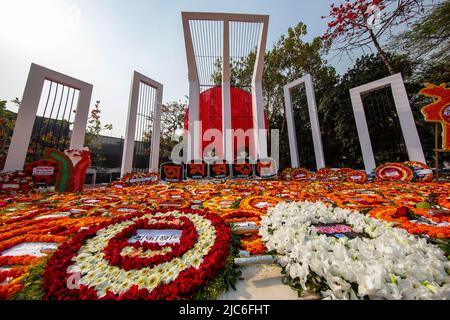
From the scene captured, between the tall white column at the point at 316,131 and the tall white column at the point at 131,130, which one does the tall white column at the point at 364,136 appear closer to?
the tall white column at the point at 316,131

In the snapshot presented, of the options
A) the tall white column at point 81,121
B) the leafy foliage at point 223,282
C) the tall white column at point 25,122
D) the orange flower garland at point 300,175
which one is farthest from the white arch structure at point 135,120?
the leafy foliage at point 223,282

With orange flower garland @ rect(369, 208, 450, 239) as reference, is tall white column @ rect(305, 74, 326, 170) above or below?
above

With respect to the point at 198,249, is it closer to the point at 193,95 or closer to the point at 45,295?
the point at 45,295

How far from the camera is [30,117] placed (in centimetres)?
494

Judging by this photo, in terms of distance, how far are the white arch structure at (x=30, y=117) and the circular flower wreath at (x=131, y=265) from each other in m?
5.24

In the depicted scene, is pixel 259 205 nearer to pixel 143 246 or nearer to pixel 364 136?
pixel 143 246

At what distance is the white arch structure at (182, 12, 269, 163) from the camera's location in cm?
736

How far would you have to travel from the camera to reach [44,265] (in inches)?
48.0

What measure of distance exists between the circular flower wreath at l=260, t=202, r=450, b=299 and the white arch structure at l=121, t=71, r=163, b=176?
699 cm

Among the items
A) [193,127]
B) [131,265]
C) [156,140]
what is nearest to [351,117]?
[193,127]

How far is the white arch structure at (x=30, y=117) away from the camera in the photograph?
473 centimetres

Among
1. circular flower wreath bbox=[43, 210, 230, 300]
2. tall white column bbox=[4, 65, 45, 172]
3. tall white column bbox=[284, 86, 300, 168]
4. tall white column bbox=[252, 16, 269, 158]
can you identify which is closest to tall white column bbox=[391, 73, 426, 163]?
tall white column bbox=[284, 86, 300, 168]

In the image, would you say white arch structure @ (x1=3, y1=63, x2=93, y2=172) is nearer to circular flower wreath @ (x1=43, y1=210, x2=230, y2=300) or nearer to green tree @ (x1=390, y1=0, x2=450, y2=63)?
circular flower wreath @ (x1=43, y1=210, x2=230, y2=300)
